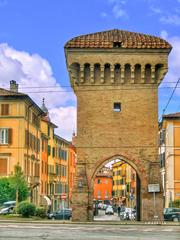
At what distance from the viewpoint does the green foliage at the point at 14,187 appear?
5847 cm

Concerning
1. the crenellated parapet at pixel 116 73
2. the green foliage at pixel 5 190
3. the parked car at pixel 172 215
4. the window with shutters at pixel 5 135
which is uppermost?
the crenellated parapet at pixel 116 73

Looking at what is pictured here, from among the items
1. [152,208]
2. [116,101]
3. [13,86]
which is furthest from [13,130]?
[152,208]

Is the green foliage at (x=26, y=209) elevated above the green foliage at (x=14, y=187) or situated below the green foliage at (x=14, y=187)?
below

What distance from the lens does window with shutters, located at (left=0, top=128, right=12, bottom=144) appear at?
68.8 metres

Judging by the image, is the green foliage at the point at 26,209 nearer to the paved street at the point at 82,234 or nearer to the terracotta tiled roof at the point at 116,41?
the terracotta tiled roof at the point at 116,41

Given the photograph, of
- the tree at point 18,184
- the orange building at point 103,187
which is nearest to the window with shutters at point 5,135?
the tree at point 18,184

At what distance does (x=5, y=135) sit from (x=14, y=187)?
37.6 ft

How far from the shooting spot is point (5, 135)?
6894cm

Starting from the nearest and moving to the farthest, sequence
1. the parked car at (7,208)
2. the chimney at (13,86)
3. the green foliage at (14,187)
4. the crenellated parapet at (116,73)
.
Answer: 1. the crenellated parapet at (116,73)
2. the parked car at (7,208)
3. the green foliage at (14,187)
4. the chimney at (13,86)

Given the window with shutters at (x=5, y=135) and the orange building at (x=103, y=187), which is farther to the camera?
the orange building at (x=103, y=187)

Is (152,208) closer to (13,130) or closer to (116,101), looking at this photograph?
(116,101)

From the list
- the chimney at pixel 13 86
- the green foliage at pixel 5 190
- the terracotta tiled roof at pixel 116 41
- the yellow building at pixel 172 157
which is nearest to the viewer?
the terracotta tiled roof at pixel 116 41

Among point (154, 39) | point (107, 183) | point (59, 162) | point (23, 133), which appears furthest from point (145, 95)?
point (107, 183)

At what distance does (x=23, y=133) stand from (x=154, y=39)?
29.9 m
